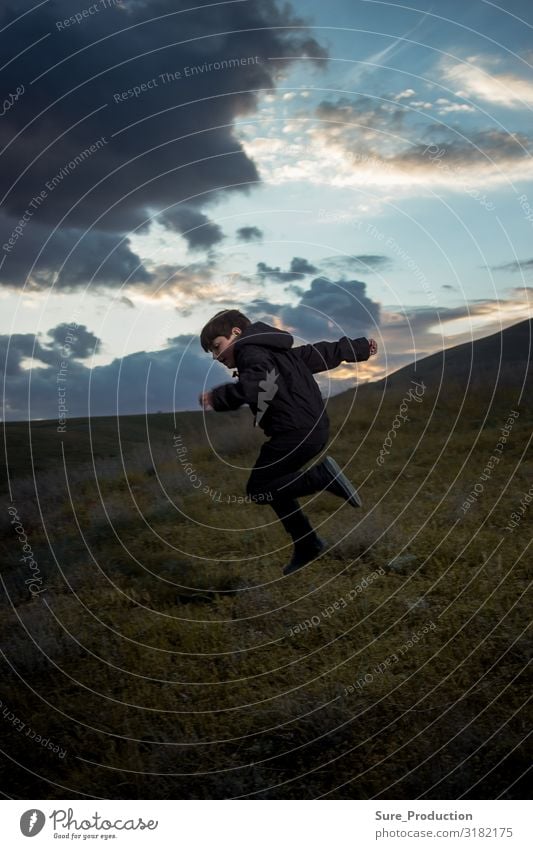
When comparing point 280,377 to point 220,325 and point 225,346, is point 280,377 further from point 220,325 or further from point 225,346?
point 220,325

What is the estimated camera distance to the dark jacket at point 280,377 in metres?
6.91

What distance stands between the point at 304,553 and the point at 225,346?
2.51 m

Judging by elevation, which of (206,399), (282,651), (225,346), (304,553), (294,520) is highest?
(225,346)

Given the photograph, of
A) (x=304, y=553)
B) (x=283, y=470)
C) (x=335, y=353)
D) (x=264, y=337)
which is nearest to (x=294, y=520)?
(x=304, y=553)

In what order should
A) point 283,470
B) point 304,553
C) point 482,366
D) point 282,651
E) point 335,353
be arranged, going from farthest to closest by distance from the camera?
point 482,366 < point 304,553 < point 335,353 < point 283,470 < point 282,651

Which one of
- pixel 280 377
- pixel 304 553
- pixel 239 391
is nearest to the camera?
pixel 239 391

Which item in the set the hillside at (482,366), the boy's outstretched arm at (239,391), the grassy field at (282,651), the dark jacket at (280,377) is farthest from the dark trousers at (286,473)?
the hillside at (482,366)

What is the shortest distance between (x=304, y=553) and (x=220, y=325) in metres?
2.70

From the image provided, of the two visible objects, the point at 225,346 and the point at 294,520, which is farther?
the point at 294,520

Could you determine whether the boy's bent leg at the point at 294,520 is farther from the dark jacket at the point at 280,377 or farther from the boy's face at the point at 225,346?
the boy's face at the point at 225,346

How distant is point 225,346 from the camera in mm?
7254

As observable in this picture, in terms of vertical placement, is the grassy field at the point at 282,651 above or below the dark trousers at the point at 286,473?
below

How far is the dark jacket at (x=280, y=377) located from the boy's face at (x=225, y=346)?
0.10 m

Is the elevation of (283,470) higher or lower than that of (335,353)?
lower
